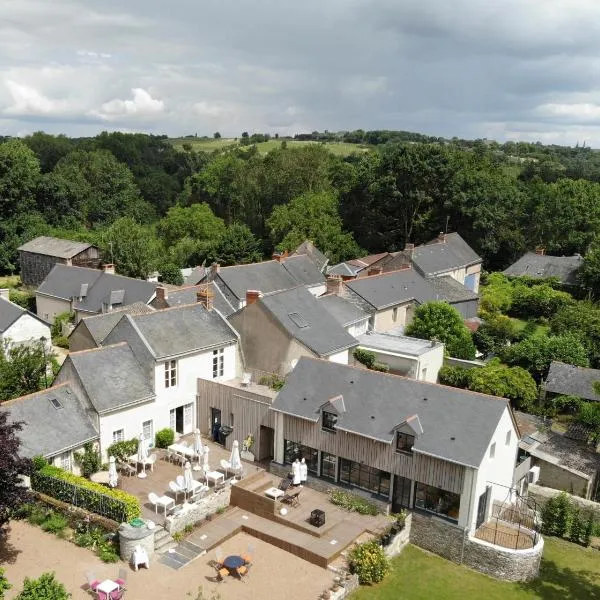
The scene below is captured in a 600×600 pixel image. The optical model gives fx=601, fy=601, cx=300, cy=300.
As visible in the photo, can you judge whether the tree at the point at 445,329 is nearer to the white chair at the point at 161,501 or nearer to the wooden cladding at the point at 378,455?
the wooden cladding at the point at 378,455

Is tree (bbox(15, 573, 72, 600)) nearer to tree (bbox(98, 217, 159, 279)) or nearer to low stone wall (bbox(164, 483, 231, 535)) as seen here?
low stone wall (bbox(164, 483, 231, 535))

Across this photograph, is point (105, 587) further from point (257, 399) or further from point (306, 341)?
point (306, 341)

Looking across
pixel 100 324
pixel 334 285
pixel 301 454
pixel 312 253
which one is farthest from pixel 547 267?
pixel 100 324

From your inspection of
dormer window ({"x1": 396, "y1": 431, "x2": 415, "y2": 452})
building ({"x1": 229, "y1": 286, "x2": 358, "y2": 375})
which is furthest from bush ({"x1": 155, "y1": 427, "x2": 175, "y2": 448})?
dormer window ({"x1": 396, "y1": 431, "x2": 415, "y2": 452})

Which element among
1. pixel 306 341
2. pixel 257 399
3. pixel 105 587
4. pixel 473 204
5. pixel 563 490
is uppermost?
pixel 473 204

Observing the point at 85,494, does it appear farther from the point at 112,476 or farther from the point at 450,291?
the point at 450,291

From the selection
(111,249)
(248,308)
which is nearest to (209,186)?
(111,249)

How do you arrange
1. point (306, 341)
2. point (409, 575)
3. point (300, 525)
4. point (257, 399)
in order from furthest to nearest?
point (306, 341) < point (257, 399) < point (300, 525) < point (409, 575)
